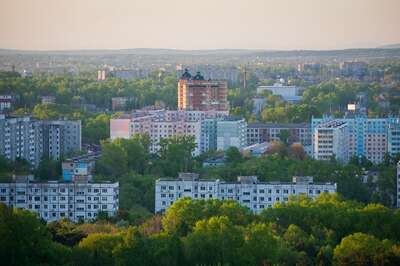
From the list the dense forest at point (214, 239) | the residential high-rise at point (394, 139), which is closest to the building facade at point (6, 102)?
the residential high-rise at point (394, 139)

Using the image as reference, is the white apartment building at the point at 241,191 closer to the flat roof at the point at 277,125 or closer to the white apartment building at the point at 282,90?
the flat roof at the point at 277,125

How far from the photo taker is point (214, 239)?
56.9 feet

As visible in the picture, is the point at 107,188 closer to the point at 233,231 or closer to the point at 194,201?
the point at 194,201

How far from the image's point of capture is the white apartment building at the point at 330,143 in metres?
31.0

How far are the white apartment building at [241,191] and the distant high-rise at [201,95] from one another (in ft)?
51.8

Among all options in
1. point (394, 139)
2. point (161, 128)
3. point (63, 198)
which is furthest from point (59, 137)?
point (63, 198)

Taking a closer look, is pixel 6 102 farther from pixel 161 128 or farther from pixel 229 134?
pixel 229 134

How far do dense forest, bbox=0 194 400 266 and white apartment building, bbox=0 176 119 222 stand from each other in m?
2.76

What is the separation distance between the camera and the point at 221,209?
63.5 feet

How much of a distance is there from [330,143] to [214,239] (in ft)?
46.2

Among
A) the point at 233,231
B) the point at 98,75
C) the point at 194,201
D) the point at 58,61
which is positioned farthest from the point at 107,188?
the point at 58,61

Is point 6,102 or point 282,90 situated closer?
point 6,102

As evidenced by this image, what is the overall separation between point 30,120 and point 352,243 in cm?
1462

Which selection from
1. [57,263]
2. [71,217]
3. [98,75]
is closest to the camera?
[57,263]
